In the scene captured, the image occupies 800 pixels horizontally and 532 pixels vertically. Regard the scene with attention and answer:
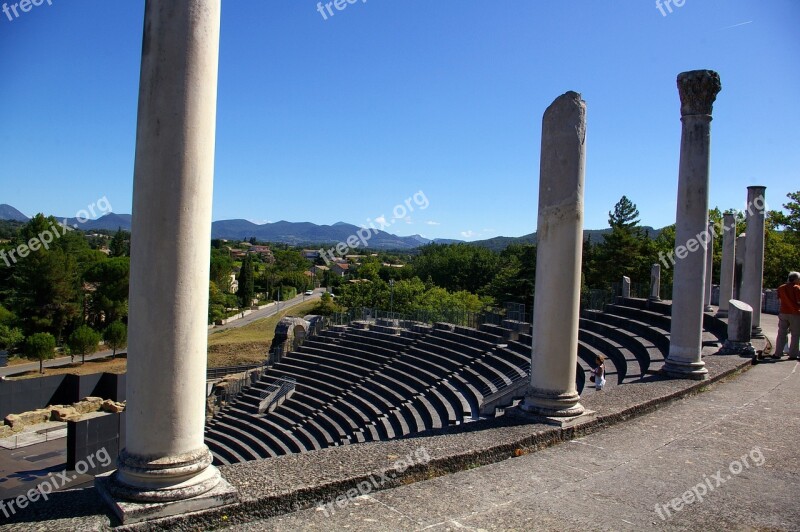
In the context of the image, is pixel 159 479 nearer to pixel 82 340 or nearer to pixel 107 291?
pixel 82 340

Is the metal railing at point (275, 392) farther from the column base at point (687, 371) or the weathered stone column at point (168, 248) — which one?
the weathered stone column at point (168, 248)

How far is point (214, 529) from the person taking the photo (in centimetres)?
410

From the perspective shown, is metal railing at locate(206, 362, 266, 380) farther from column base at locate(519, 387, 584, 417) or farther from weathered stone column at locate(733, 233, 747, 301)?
column base at locate(519, 387, 584, 417)

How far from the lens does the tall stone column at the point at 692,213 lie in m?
9.55

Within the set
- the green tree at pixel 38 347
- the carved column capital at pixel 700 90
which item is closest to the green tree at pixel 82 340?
the green tree at pixel 38 347

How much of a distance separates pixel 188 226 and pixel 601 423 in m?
5.36

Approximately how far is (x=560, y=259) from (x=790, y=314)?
842 centimetres

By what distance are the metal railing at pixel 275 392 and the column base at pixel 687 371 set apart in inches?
685

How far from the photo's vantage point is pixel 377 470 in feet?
16.4

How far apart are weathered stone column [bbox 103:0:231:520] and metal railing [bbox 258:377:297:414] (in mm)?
19978

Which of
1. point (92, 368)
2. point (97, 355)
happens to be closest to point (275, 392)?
point (92, 368)

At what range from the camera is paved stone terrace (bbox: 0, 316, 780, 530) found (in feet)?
13.3

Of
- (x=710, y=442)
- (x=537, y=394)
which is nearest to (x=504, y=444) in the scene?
(x=537, y=394)

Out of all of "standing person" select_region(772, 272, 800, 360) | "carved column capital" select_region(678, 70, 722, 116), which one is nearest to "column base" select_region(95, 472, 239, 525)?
"carved column capital" select_region(678, 70, 722, 116)
